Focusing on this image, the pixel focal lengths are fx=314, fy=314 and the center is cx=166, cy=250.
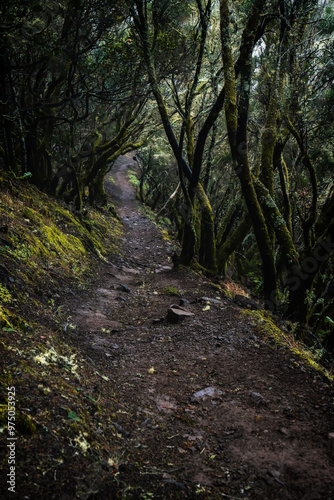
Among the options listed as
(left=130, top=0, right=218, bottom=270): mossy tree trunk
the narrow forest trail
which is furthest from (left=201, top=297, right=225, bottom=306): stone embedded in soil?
(left=130, top=0, right=218, bottom=270): mossy tree trunk

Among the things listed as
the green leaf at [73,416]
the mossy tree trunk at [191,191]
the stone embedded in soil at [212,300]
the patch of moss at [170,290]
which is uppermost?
the mossy tree trunk at [191,191]

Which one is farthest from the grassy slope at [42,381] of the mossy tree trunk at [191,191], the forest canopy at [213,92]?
the mossy tree trunk at [191,191]

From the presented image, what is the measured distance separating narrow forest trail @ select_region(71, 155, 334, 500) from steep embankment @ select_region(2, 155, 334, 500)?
0.01m

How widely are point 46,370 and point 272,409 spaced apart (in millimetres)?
2342

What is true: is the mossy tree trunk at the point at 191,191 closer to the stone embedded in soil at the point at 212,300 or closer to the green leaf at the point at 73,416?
the stone embedded in soil at the point at 212,300

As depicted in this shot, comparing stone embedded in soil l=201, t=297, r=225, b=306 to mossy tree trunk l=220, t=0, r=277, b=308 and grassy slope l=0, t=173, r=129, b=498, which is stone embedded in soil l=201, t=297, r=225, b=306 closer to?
mossy tree trunk l=220, t=0, r=277, b=308

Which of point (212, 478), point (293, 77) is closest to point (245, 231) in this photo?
point (293, 77)

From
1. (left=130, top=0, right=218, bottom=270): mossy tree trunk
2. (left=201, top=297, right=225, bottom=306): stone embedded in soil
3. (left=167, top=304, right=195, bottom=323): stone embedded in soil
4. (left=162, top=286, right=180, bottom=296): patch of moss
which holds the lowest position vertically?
(left=162, top=286, right=180, bottom=296): patch of moss

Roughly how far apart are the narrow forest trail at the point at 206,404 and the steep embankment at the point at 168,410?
0.01m

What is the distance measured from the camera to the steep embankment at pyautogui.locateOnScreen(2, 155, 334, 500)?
6.92ft

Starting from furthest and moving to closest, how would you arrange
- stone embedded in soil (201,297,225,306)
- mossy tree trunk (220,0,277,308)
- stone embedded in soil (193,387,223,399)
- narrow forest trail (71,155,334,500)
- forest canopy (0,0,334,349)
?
stone embedded in soil (201,297,225,306) < forest canopy (0,0,334,349) < mossy tree trunk (220,0,277,308) < stone embedded in soil (193,387,223,399) < narrow forest trail (71,155,334,500)

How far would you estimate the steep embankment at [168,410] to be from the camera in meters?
2.11

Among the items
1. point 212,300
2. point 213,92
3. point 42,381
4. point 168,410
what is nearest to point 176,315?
point 212,300

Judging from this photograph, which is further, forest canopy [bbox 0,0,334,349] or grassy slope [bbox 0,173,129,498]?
forest canopy [bbox 0,0,334,349]
